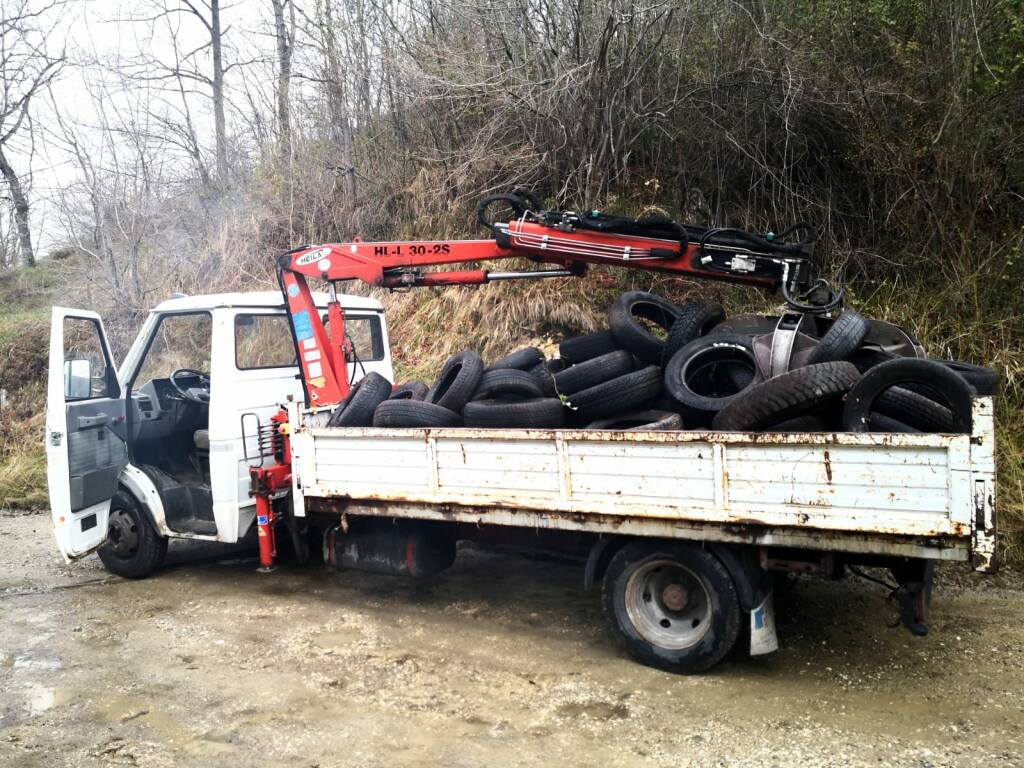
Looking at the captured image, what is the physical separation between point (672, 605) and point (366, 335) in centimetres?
392

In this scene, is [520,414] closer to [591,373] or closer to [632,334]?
[591,373]

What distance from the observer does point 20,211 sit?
18.7 m

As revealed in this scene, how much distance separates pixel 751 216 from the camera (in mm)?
9609

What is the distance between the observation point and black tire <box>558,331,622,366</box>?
17.9 feet

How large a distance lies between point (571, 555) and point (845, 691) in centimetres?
163

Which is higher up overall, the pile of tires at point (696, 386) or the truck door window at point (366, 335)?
the truck door window at point (366, 335)

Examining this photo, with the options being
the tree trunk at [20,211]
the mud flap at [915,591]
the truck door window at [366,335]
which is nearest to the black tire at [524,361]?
the truck door window at [366,335]

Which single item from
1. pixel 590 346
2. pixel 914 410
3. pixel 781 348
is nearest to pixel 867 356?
pixel 781 348

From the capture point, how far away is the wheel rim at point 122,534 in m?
6.18

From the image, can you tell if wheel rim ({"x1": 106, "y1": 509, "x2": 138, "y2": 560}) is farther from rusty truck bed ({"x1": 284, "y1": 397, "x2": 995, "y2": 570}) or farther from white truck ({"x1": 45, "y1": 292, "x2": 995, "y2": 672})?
rusty truck bed ({"x1": 284, "y1": 397, "x2": 995, "y2": 570})

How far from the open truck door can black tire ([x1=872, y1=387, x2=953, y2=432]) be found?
5.17 m

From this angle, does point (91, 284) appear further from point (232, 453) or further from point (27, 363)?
point (232, 453)

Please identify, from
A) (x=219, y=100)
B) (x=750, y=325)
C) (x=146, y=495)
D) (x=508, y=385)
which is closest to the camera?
(x=508, y=385)

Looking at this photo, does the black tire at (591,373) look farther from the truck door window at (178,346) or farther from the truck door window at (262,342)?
the truck door window at (178,346)
